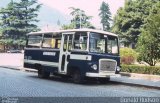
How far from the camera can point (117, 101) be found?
12.4 metres

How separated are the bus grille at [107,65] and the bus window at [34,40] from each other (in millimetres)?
5569

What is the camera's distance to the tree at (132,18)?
2571 inches

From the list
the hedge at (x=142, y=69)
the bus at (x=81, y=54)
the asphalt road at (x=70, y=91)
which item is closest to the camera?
the asphalt road at (x=70, y=91)

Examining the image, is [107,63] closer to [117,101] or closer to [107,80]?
[107,80]

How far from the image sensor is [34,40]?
23.3 m

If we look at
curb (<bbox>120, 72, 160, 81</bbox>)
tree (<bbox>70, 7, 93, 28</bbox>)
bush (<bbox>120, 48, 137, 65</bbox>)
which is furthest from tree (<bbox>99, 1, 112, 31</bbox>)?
curb (<bbox>120, 72, 160, 81</bbox>)

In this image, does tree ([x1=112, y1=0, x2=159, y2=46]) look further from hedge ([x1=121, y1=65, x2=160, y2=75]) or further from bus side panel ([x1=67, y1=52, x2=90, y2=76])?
bus side panel ([x1=67, y1=52, x2=90, y2=76])

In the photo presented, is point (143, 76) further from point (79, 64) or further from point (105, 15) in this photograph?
point (105, 15)

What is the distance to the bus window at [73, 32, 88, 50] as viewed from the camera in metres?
18.5

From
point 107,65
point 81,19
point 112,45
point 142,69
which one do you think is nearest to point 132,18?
point 81,19

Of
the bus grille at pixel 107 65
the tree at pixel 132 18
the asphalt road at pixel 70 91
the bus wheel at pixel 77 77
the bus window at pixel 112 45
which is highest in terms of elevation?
the tree at pixel 132 18

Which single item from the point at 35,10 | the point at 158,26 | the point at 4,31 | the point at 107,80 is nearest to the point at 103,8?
the point at 35,10

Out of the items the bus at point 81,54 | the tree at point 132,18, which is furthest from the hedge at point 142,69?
the tree at point 132,18

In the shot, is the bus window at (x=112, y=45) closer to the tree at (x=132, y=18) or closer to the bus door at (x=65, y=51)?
the bus door at (x=65, y=51)
